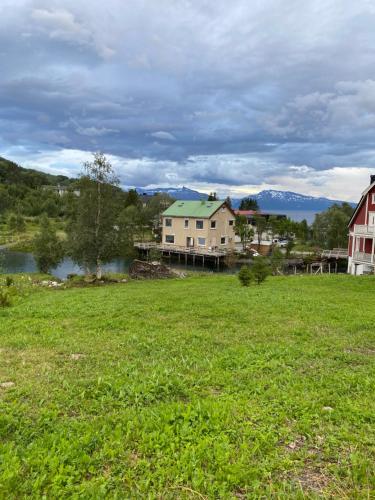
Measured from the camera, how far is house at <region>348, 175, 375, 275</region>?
28.9 metres

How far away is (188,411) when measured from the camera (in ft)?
12.7

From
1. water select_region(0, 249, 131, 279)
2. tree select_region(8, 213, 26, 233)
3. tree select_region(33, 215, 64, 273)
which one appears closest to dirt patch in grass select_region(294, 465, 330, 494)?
tree select_region(33, 215, 64, 273)

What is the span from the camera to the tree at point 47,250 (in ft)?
97.0

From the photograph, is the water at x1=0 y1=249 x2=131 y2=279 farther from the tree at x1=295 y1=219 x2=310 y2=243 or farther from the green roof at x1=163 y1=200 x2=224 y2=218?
the tree at x1=295 y1=219 x2=310 y2=243

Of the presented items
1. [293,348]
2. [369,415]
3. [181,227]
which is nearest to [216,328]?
[293,348]

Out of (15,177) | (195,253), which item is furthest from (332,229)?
(15,177)

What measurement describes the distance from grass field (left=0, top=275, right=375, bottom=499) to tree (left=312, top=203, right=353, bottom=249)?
46093 millimetres

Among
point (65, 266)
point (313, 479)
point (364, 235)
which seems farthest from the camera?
point (65, 266)

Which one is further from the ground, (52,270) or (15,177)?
(15,177)

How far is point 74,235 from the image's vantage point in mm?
22891

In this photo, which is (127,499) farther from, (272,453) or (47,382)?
(47,382)

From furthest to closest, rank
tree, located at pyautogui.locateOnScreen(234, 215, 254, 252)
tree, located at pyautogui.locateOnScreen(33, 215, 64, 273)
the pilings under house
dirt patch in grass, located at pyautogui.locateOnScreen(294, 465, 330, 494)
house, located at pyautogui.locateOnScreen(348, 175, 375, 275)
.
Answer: tree, located at pyautogui.locateOnScreen(234, 215, 254, 252) → the pilings under house → tree, located at pyautogui.locateOnScreen(33, 215, 64, 273) → house, located at pyautogui.locateOnScreen(348, 175, 375, 275) → dirt patch in grass, located at pyautogui.locateOnScreen(294, 465, 330, 494)

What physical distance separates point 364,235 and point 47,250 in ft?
Answer: 86.6

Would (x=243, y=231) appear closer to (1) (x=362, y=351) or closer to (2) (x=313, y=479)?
(1) (x=362, y=351)
